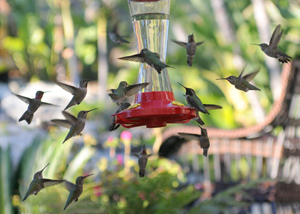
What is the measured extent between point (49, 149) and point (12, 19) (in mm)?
17345

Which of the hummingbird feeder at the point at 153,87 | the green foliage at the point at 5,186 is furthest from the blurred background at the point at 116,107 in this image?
the hummingbird feeder at the point at 153,87

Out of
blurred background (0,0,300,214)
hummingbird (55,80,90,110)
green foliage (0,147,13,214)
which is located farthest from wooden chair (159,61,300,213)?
hummingbird (55,80,90,110)

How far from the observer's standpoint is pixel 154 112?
7.36 feet

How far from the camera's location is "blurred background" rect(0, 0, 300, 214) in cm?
473

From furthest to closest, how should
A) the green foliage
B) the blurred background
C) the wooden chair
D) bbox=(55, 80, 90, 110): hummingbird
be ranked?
the green foliage, the blurred background, the wooden chair, bbox=(55, 80, 90, 110): hummingbird

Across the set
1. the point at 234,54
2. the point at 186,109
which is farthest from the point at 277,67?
the point at 186,109

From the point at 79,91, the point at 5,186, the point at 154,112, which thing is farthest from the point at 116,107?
the point at 154,112

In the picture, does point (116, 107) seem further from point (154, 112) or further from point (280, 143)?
point (154, 112)

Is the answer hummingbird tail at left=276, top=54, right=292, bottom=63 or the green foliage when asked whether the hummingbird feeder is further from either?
the green foliage

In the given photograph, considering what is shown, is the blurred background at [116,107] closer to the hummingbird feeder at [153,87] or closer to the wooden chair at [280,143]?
the wooden chair at [280,143]

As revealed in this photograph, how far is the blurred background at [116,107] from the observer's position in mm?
4730

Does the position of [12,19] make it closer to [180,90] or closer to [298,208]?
[180,90]

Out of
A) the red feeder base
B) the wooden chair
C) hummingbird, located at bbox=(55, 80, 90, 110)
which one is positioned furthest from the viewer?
the wooden chair

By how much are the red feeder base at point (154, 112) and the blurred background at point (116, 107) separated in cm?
28
